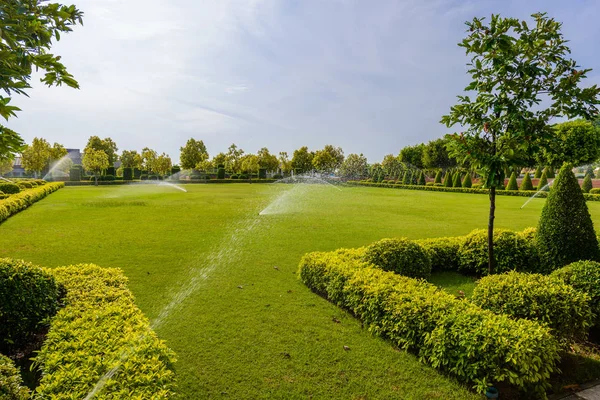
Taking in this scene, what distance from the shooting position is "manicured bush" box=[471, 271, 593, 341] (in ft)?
15.9

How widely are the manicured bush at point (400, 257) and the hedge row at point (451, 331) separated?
0.77 metres

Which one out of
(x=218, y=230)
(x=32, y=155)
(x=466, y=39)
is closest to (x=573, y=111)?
(x=466, y=39)

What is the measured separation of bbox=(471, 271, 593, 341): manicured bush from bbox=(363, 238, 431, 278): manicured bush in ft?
6.28

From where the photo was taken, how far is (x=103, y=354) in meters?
3.59

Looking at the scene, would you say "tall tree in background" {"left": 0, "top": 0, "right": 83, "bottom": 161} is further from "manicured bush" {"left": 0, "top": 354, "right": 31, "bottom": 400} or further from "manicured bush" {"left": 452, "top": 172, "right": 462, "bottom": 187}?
"manicured bush" {"left": 452, "top": 172, "right": 462, "bottom": 187}

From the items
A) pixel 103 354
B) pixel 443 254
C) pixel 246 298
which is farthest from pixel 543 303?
pixel 103 354

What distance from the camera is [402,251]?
7398mm

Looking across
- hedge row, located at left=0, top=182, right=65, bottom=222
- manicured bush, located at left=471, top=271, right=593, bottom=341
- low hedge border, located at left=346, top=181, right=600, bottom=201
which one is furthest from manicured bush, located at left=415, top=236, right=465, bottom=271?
low hedge border, located at left=346, top=181, right=600, bottom=201

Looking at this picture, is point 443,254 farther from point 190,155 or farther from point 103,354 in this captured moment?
point 190,155

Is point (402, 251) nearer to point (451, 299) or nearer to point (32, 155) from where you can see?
point (451, 299)

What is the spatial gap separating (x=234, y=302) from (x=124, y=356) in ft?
10.7

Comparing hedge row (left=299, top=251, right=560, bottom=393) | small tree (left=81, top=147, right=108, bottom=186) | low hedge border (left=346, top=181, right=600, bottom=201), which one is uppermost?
small tree (left=81, top=147, right=108, bottom=186)

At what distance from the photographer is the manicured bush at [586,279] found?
215 inches

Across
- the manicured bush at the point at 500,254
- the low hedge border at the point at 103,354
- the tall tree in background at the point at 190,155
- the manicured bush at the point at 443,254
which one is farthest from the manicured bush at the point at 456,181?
the tall tree in background at the point at 190,155
